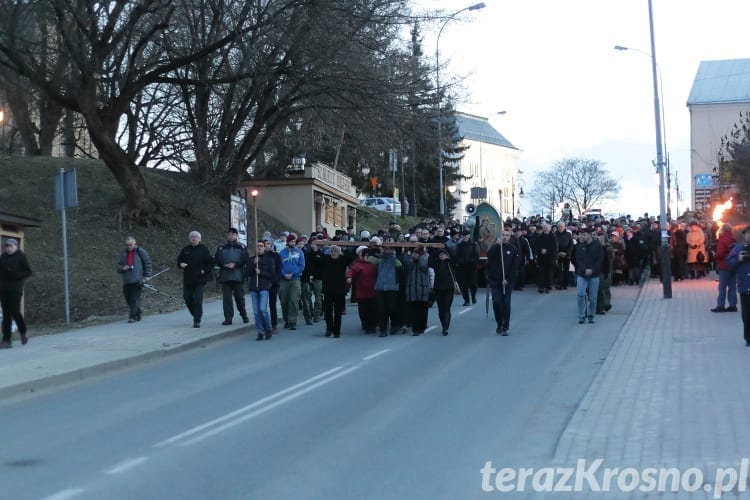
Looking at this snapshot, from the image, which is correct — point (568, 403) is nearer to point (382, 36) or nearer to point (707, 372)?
point (707, 372)

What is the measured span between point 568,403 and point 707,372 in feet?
7.92

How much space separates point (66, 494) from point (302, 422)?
3.06 metres

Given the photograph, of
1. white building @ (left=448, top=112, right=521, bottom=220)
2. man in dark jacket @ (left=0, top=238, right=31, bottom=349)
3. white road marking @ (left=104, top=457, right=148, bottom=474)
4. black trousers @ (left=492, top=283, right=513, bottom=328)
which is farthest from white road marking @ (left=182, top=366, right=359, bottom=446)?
white building @ (left=448, top=112, right=521, bottom=220)

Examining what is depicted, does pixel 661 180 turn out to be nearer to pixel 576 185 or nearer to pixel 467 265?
pixel 467 265

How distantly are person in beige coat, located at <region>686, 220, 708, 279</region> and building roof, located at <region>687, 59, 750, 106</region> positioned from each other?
205ft

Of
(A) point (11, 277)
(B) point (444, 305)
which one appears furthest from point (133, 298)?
(B) point (444, 305)

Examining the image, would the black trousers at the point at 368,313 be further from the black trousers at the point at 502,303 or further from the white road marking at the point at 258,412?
the white road marking at the point at 258,412

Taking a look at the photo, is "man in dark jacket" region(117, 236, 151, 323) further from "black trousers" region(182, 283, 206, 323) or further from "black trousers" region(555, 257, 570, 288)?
"black trousers" region(555, 257, 570, 288)

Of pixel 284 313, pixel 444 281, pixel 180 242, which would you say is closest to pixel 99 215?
pixel 180 242

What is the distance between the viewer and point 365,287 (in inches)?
708

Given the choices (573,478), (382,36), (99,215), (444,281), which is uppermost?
(382,36)

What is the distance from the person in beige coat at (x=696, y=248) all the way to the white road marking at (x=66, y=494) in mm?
23805

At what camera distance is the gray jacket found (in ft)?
63.3

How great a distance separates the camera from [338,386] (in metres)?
11.9
